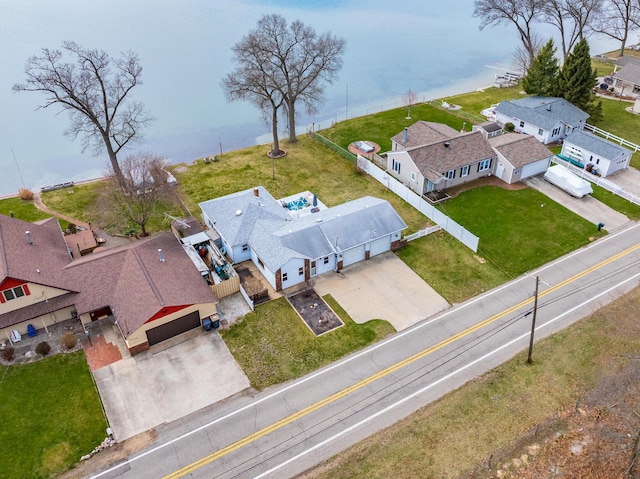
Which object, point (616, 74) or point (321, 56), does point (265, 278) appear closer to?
point (321, 56)

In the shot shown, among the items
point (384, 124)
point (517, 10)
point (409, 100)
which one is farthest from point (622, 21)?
point (384, 124)

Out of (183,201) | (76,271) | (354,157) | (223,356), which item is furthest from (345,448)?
(354,157)

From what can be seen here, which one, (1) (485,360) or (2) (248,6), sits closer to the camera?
(1) (485,360)

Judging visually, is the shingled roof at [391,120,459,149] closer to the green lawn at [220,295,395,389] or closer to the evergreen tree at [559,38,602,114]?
the evergreen tree at [559,38,602,114]

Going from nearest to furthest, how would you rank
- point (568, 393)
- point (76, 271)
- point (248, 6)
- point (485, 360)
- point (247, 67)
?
1. point (568, 393)
2. point (485, 360)
3. point (76, 271)
4. point (247, 67)
5. point (248, 6)

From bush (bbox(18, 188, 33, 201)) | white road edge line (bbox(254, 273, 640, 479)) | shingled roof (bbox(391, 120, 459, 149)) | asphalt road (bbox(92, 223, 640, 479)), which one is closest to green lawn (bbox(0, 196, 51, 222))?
bush (bbox(18, 188, 33, 201))

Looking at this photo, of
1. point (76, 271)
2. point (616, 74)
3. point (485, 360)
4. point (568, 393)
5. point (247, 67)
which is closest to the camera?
point (568, 393)

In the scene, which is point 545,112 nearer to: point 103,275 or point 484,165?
point 484,165

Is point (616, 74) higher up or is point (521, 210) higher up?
point (616, 74)
